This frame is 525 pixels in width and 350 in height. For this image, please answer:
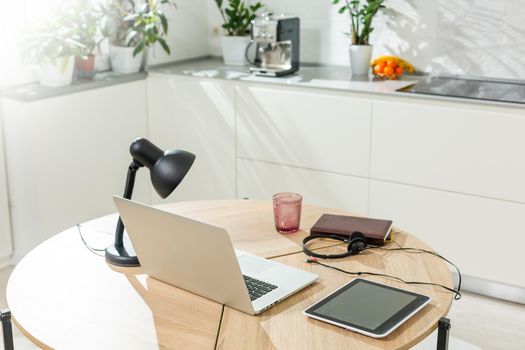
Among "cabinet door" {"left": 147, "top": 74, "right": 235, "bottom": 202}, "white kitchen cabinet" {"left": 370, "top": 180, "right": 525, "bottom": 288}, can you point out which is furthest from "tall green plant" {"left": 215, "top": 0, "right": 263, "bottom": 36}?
"white kitchen cabinet" {"left": 370, "top": 180, "right": 525, "bottom": 288}

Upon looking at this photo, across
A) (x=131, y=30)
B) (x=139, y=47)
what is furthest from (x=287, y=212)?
(x=131, y=30)

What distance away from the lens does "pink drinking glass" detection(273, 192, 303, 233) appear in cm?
228

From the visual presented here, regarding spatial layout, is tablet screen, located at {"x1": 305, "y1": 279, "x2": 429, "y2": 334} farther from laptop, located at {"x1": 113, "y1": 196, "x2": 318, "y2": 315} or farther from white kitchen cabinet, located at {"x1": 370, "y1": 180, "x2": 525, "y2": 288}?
white kitchen cabinet, located at {"x1": 370, "y1": 180, "x2": 525, "y2": 288}

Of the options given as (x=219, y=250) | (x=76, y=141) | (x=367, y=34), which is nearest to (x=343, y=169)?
(x=367, y=34)

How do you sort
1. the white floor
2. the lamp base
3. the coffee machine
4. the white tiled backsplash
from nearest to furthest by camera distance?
the lamp base < the white floor < the white tiled backsplash < the coffee machine

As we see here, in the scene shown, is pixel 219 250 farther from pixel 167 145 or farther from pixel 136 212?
pixel 167 145

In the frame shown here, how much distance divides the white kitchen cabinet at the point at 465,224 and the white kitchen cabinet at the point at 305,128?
20cm

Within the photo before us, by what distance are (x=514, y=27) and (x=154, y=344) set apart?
8.63 feet

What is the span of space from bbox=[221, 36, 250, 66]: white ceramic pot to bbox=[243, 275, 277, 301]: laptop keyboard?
2.49 metres

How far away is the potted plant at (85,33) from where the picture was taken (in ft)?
12.5

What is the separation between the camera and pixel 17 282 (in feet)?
6.57

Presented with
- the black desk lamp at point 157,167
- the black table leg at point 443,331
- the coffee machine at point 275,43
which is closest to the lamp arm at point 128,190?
the black desk lamp at point 157,167

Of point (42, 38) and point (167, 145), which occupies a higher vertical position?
point (42, 38)

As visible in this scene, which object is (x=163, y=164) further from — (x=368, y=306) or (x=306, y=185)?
(x=306, y=185)
